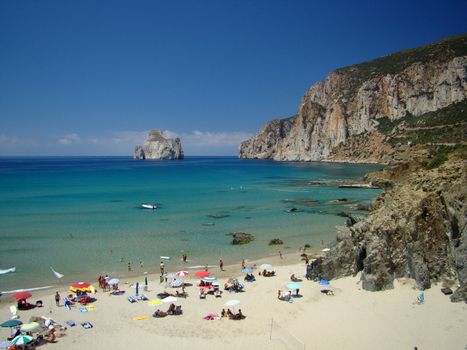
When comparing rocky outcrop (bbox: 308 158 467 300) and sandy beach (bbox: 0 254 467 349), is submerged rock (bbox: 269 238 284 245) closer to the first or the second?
rocky outcrop (bbox: 308 158 467 300)

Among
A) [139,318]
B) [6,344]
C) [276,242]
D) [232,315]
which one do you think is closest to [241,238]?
[276,242]

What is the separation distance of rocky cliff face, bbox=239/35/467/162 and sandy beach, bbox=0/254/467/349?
131 metres

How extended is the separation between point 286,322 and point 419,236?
7862mm

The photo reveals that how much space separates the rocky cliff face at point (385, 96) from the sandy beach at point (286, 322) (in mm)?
130524

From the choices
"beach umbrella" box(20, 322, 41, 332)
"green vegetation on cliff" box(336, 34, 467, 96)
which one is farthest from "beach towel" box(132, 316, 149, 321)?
"green vegetation on cliff" box(336, 34, 467, 96)

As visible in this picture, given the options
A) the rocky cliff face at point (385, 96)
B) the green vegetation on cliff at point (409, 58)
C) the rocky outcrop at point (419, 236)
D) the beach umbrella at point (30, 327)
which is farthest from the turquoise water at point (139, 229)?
the green vegetation on cliff at point (409, 58)

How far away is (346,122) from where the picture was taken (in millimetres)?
184125

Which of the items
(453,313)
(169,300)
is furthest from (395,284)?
(169,300)

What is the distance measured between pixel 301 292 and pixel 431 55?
556 feet

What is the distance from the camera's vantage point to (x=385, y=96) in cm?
17012

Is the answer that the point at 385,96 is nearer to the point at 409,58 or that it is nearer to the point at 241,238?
the point at 409,58

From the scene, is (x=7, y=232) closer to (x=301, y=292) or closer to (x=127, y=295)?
(x=127, y=295)

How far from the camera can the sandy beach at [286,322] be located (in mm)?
14758

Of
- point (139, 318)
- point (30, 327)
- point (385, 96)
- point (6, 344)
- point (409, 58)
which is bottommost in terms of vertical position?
point (139, 318)
